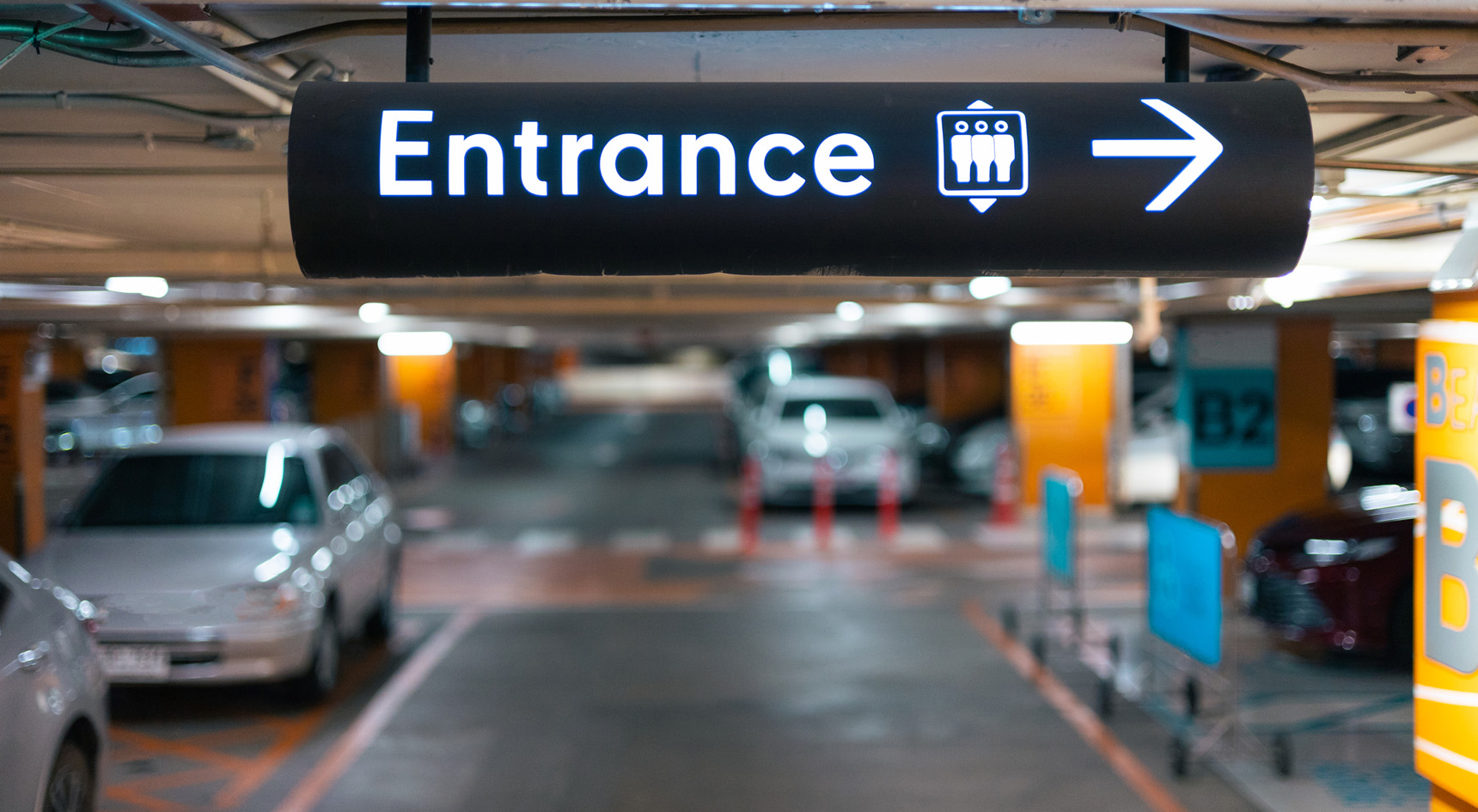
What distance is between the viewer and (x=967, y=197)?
2908 millimetres

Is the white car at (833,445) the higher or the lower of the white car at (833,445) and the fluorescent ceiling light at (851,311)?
the lower

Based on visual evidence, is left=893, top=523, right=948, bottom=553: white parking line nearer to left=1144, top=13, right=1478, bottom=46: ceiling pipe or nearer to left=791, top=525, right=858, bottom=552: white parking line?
left=791, top=525, right=858, bottom=552: white parking line

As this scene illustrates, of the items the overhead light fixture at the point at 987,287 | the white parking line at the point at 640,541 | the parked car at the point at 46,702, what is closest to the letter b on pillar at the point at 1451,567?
the overhead light fixture at the point at 987,287

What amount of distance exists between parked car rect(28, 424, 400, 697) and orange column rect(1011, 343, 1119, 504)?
10.2 meters

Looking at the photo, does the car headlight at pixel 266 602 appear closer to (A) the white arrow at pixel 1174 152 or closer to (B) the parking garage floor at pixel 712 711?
(B) the parking garage floor at pixel 712 711

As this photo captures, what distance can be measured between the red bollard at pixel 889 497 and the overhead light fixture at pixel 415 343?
25.1ft

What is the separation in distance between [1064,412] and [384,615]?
10.6 m

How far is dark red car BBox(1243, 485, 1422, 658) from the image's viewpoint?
7.93 meters

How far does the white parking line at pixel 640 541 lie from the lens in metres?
14.0

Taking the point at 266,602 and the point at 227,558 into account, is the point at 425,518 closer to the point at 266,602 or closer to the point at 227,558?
the point at 227,558

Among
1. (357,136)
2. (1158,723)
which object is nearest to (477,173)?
(357,136)

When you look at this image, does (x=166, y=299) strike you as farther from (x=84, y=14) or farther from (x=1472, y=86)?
(x=1472, y=86)

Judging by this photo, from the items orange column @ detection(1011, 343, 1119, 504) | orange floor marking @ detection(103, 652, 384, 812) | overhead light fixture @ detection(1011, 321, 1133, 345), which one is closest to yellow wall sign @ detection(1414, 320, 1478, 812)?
orange floor marking @ detection(103, 652, 384, 812)

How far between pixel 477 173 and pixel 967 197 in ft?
3.93
